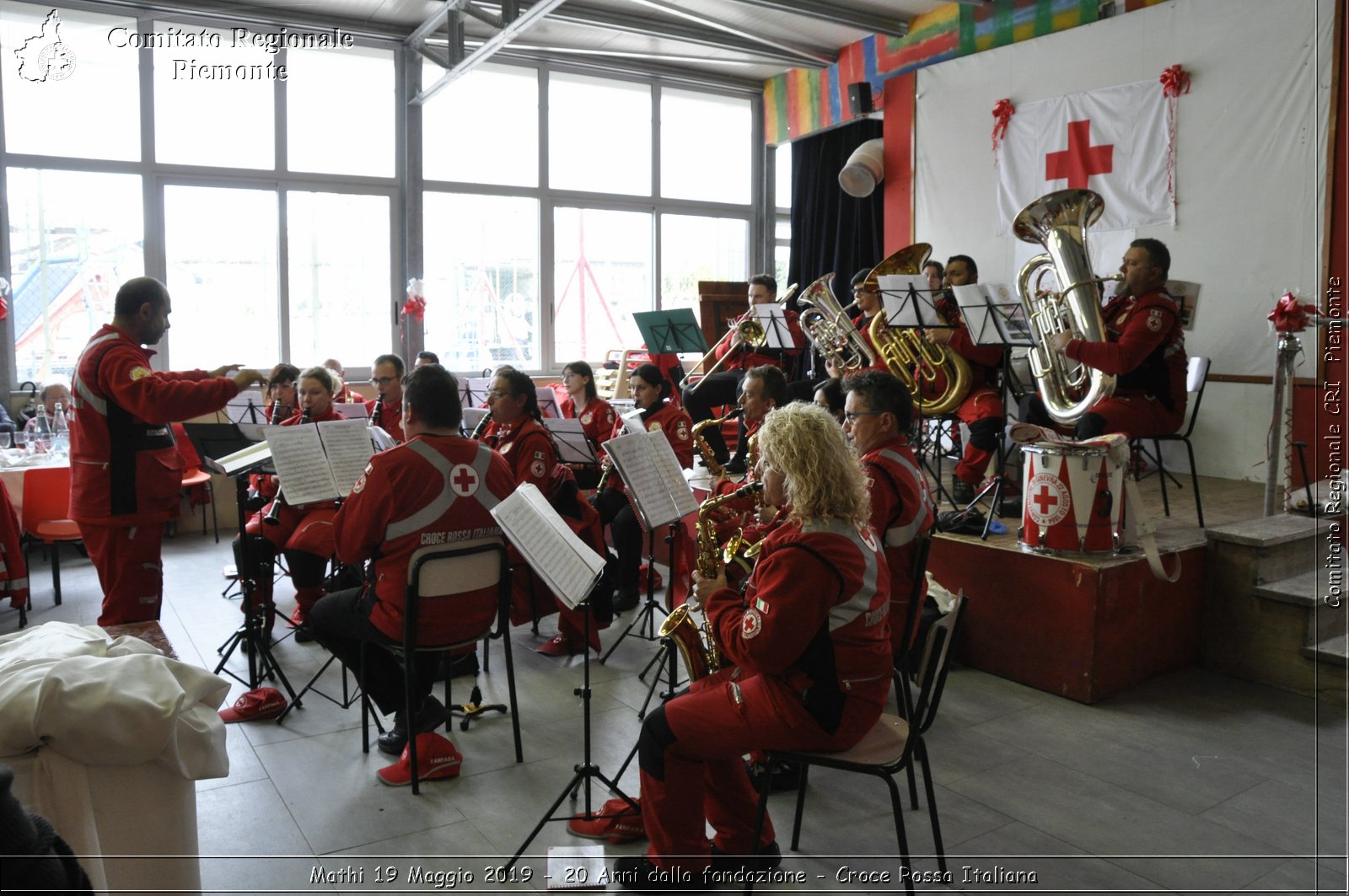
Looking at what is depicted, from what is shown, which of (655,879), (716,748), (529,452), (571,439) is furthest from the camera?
(571,439)

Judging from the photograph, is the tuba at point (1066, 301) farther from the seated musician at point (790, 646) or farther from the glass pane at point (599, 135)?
the glass pane at point (599, 135)

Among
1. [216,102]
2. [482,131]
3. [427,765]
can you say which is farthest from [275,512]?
[482,131]

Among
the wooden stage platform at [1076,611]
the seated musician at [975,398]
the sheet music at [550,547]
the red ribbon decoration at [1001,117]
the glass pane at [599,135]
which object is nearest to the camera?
the sheet music at [550,547]

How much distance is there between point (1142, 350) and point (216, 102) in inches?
334

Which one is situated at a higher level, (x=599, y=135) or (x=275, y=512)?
(x=599, y=135)

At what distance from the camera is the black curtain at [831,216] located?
406 inches

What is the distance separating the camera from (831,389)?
4270mm

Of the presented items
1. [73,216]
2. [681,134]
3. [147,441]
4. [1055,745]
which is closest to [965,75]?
[681,134]

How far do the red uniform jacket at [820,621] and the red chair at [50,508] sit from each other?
4763mm

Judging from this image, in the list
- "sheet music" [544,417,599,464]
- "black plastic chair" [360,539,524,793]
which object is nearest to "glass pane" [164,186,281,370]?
"sheet music" [544,417,599,464]

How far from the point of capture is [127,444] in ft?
12.5

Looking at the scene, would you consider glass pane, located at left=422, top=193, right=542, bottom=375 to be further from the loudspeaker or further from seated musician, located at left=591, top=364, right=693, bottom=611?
seated musician, located at left=591, top=364, right=693, bottom=611

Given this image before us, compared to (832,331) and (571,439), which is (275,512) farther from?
(832,331)

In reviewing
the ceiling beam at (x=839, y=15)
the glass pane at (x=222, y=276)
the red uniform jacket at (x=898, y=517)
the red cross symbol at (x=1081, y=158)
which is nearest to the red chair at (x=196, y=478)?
the glass pane at (x=222, y=276)
